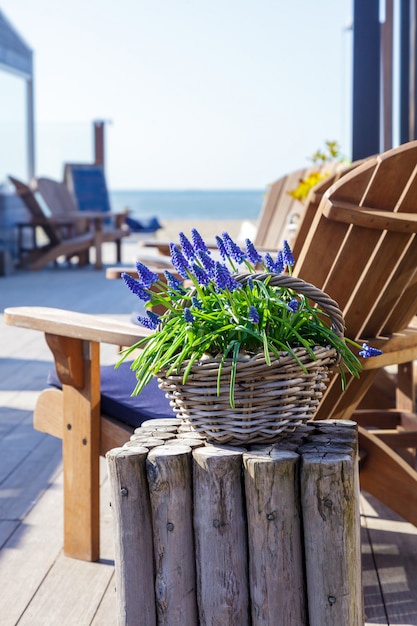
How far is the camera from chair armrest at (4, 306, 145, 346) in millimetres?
1990

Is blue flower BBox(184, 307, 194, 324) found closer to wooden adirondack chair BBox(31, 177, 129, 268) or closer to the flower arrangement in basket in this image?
the flower arrangement in basket

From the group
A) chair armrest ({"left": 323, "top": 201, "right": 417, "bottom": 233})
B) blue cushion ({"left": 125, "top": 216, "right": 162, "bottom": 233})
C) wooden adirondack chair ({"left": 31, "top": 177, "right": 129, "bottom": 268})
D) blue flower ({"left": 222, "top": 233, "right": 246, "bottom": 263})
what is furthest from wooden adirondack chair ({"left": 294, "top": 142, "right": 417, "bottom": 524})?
blue cushion ({"left": 125, "top": 216, "right": 162, "bottom": 233})

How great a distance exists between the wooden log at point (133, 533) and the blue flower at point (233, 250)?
35 centimetres

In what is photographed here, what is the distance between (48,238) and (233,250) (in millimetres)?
9980

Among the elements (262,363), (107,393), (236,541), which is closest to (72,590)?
(107,393)

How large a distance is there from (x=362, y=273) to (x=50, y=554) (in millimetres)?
1040

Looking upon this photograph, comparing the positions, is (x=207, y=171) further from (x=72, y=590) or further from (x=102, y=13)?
(x=72, y=590)

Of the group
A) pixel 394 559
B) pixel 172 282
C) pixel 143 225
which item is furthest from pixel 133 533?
pixel 143 225

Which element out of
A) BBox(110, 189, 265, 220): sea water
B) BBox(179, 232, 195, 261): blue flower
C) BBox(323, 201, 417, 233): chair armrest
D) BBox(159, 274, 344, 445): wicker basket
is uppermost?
Result: BBox(323, 201, 417, 233): chair armrest

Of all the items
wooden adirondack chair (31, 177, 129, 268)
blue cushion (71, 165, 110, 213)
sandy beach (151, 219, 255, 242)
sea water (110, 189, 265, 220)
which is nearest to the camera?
wooden adirondack chair (31, 177, 129, 268)

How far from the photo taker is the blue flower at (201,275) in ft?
5.12

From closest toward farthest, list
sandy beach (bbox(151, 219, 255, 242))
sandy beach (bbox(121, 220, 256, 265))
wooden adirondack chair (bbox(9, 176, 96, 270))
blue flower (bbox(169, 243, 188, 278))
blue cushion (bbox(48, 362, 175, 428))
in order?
blue flower (bbox(169, 243, 188, 278)) → blue cushion (bbox(48, 362, 175, 428)) → sandy beach (bbox(121, 220, 256, 265)) → wooden adirondack chair (bbox(9, 176, 96, 270)) → sandy beach (bbox(151, 219, 255, 242))

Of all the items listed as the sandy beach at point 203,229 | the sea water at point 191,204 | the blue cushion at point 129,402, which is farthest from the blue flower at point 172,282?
the sea water at point 191,204

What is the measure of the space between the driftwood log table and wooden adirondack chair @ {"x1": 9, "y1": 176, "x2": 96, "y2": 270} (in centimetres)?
948
